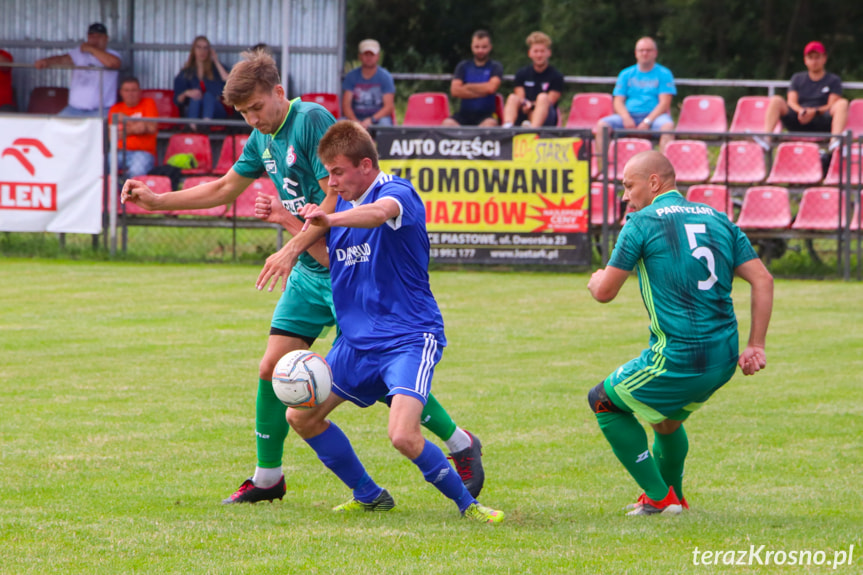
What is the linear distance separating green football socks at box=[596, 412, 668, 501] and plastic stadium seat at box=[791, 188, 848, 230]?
10417 mm

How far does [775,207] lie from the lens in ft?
49.6

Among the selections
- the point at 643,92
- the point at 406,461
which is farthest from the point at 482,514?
the point at 643,92

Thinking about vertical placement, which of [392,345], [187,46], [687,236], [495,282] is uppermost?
[187,46]

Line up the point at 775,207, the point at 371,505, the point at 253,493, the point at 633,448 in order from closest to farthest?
1. the point at 633,448
2. the point at 371,505
3. the point at 253,493
4. the point at 775,207

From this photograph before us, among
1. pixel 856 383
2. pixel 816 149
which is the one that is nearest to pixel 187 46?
pixel 816 149

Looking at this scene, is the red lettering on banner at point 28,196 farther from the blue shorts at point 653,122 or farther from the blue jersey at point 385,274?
the blue jersey at point 385,274

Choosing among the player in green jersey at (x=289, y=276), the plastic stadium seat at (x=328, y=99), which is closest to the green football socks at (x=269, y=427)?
the player in green jersey at (x=289, y=276)

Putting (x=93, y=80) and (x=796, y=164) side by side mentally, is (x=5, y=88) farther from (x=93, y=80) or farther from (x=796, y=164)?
(x=796, y=164)

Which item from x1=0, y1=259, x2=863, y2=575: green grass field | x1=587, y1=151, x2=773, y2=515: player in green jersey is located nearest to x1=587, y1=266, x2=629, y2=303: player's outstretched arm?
x1=587, y1=151, x2=773, y2=515: player in green jersey

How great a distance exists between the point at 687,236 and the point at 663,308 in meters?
0.33

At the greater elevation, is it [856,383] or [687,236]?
[687,236]

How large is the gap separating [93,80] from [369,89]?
4170mm

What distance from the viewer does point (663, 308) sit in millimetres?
Result: 5156

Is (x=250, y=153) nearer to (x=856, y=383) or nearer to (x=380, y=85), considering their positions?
(x=856, y=383)
